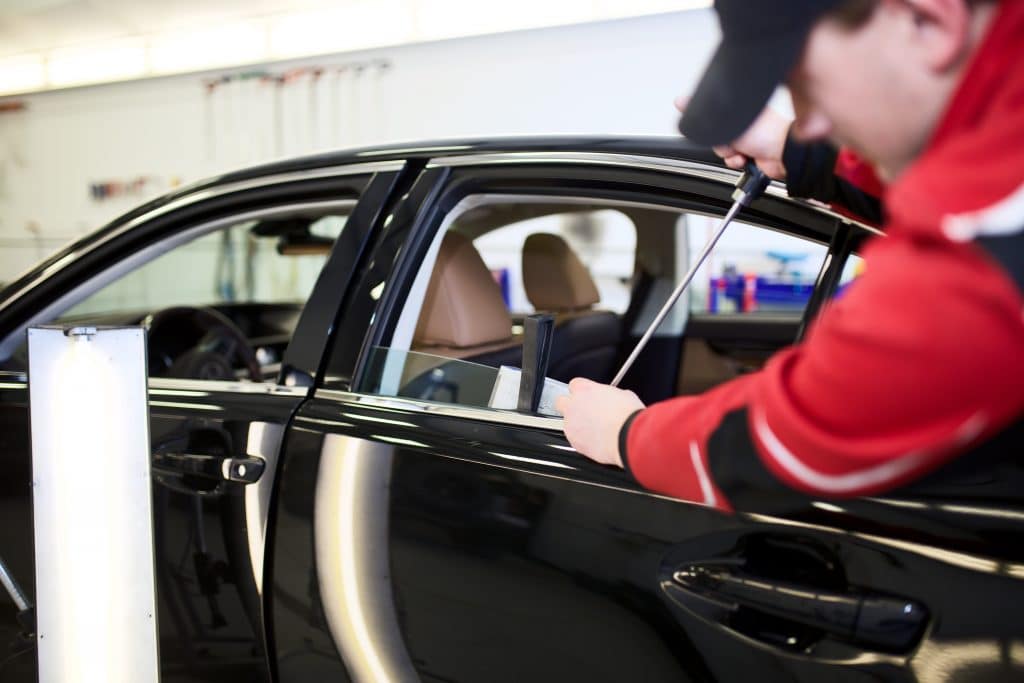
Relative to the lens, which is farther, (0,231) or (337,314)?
(0,231)

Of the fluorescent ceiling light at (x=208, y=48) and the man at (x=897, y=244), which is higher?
the fluorescent ceiling light at (x=208, y=48)

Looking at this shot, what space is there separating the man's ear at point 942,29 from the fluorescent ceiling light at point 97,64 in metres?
7.31

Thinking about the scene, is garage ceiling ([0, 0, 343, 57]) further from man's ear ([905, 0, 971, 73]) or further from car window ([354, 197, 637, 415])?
man's ear ([905, 0, 971, 73])

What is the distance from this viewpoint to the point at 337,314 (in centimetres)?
135

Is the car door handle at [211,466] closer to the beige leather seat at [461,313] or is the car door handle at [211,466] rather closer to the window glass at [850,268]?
the beige leather seat at [461,313]

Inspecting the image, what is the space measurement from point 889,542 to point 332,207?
3.60 ft

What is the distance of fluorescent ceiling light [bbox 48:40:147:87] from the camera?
6809mm

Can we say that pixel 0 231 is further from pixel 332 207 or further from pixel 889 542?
pixel 889 542

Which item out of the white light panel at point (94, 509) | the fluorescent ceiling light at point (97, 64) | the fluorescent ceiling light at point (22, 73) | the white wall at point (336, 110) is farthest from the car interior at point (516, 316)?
the fluorescent ceiling light at point (22, 73)

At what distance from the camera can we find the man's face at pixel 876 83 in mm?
553

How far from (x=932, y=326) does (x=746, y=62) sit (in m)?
0.24

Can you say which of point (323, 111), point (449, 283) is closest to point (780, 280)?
point (449, 283)

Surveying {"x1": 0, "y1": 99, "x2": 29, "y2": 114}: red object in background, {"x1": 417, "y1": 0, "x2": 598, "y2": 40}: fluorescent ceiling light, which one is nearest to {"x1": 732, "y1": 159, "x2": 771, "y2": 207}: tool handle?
{"x1": 417, "y1": 0, "x2": 598, "y2": 40}: fluorescent ceiling light

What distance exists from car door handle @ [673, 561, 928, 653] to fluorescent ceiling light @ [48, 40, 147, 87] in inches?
282
